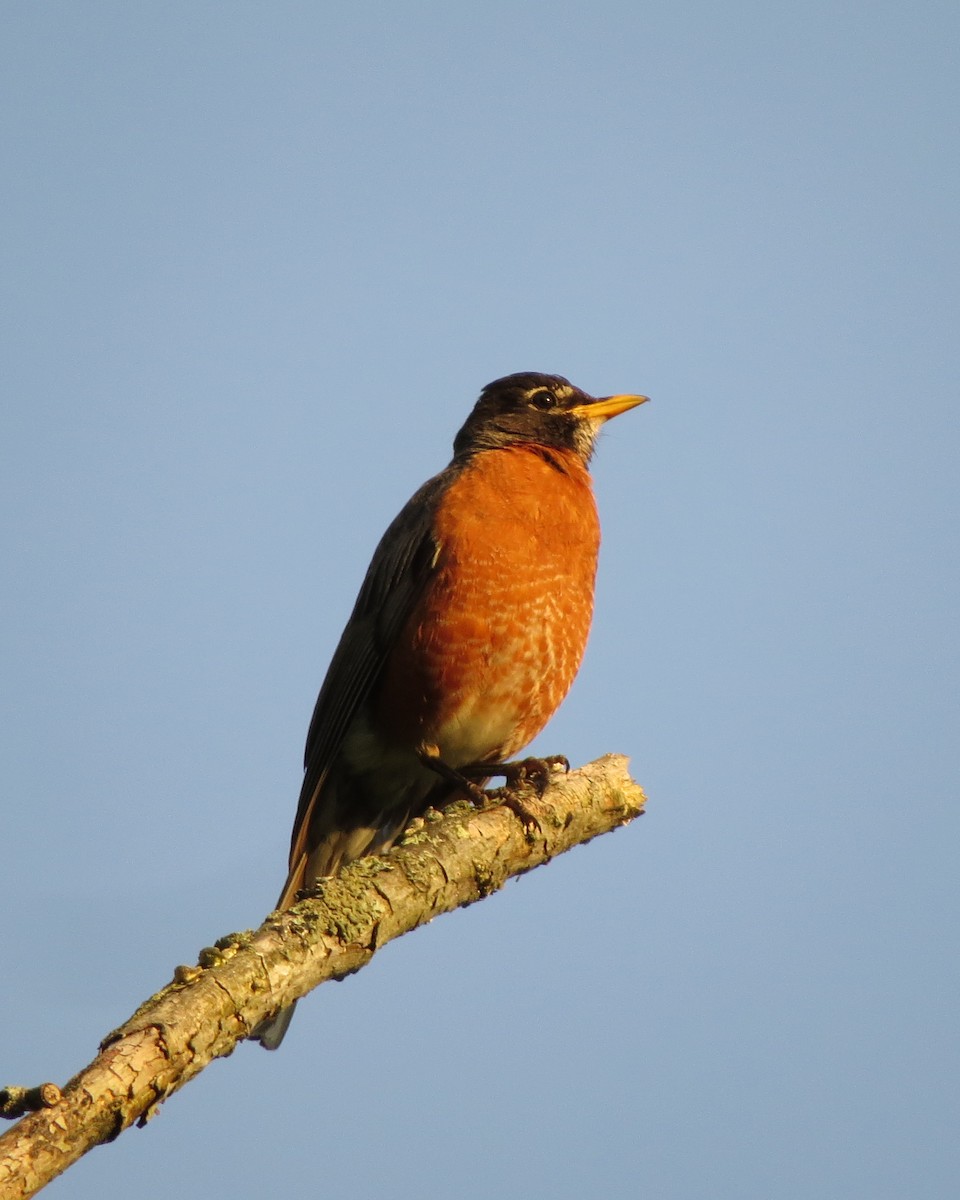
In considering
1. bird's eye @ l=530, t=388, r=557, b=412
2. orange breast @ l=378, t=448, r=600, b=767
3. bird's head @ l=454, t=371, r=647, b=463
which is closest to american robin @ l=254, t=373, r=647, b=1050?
orange breast @ l=378, t=448, r=600, b=767

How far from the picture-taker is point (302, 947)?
462cm

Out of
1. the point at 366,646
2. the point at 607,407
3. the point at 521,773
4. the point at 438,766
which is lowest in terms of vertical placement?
the point at 521,773

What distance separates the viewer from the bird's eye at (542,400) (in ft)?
30.4

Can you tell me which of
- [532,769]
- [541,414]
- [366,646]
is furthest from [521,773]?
[541,414]

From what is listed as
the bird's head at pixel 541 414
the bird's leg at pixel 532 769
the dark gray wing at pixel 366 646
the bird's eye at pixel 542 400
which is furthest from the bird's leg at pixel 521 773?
the bird's eye at pixel 542 400

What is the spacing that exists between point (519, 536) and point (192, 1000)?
4170 mm

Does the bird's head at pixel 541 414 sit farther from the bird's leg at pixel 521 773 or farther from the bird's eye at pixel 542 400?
the bird's leg at pixel 521 773

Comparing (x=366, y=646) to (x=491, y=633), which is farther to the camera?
(x=366, y=646)

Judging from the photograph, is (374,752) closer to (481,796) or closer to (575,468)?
(481,796)

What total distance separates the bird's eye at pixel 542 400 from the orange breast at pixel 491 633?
4.73 feet

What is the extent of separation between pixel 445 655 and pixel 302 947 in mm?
3027

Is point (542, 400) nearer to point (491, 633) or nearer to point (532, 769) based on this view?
point (491, 633)

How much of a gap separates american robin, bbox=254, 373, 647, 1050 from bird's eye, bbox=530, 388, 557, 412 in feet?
3.37

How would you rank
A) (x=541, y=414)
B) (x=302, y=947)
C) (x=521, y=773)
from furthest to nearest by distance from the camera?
(x=541, y=414) → (x=521, y=773) → (x=302, y=947)
